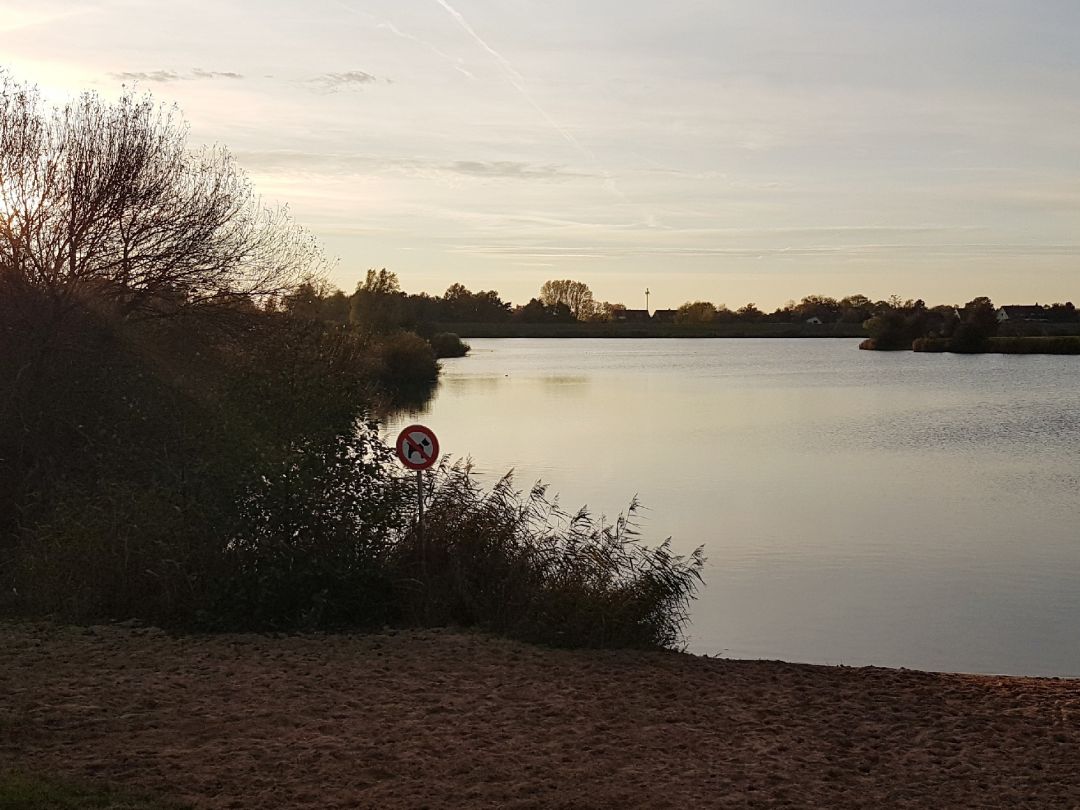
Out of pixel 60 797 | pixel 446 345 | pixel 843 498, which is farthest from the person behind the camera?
pixel 446 345

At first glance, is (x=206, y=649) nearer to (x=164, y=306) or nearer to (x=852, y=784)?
(x=852, y=784)

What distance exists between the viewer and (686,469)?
85.5 feet

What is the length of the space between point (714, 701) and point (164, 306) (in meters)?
13.7

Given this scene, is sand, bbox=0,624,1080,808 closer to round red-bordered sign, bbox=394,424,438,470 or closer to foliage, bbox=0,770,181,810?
foliage, bbox=0,770,181,810

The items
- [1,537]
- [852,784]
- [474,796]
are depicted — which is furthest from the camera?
[1,537]

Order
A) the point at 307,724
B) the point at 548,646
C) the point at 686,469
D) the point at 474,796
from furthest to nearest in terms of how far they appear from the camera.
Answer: the point at 686,469
the point at 548,646
the point at 307,724
the point at 474,796

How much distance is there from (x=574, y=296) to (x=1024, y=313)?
6007 cm

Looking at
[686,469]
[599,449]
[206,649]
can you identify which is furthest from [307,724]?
[599,449]

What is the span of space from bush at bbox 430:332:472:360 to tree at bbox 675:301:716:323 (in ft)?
261

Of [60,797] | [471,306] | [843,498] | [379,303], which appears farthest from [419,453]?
[471,306]

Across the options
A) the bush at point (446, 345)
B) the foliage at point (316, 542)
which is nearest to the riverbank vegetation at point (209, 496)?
the foliage at point (316, 542)

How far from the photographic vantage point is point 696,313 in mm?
165750

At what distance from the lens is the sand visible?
226 inches

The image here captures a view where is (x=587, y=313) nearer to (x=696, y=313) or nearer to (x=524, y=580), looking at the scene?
(x=696, y=313)
